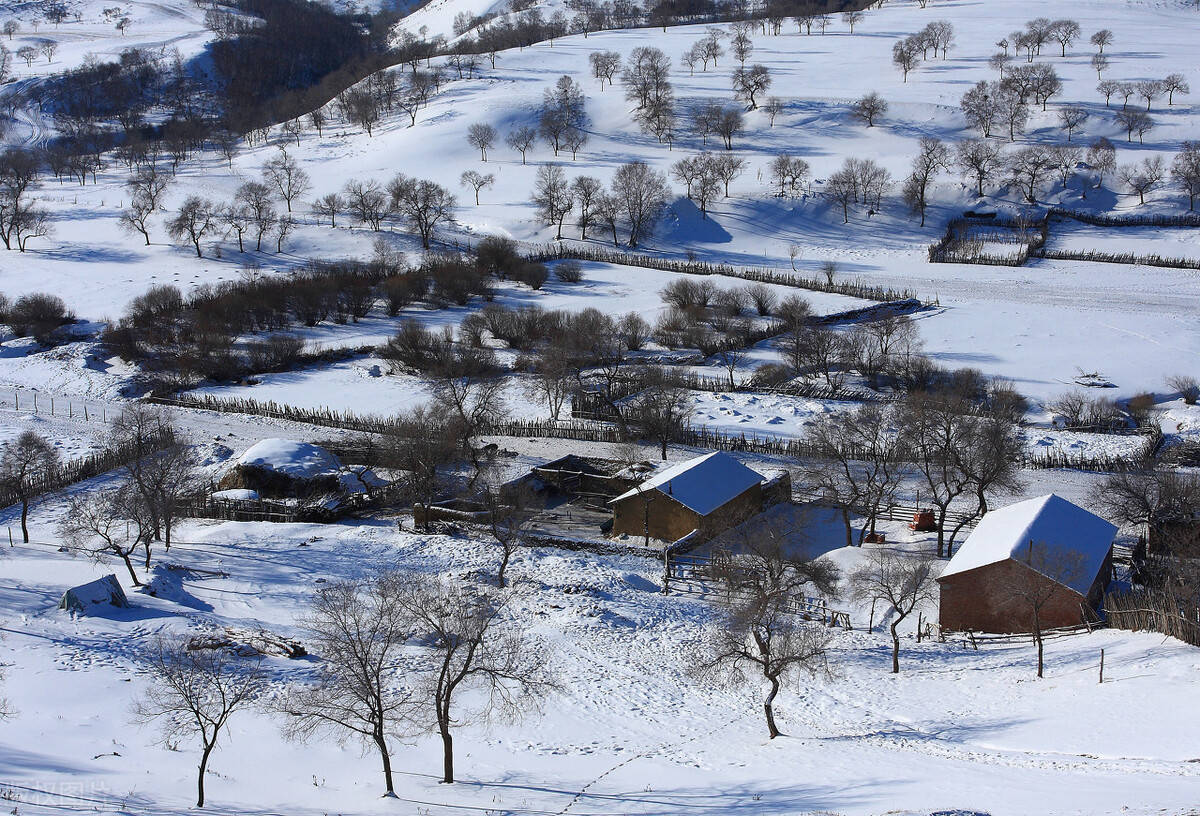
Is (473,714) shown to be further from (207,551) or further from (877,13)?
(877,13)

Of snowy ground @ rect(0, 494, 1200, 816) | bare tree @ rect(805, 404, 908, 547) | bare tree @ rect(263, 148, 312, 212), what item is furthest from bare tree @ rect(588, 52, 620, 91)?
snowy ground @ rect(0, 494, 1200, 816)

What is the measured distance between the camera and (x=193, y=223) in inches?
3044

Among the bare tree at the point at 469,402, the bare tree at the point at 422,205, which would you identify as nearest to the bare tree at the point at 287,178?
the bare tree at the point at 422,205

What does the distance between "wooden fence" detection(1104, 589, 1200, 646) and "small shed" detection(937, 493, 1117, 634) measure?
2.32 ft

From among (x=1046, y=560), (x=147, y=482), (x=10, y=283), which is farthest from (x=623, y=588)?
(x=10, y=283)

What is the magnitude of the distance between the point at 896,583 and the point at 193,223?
6629 cm

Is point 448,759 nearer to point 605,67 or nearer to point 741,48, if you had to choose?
point 605,67

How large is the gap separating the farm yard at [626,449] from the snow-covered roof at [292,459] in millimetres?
203

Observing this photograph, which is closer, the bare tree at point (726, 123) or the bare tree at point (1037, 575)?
the bare tree at point (1037, 575)

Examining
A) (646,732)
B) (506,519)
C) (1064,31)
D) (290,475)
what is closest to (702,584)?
→ (506,519)

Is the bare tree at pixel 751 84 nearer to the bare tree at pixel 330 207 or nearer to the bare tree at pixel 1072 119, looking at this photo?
the bare tree at pixel 1072 119

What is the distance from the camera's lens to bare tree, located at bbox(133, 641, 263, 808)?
17.4 metres

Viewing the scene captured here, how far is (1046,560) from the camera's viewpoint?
26.4m

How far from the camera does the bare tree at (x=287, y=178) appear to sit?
9012 centimetres
